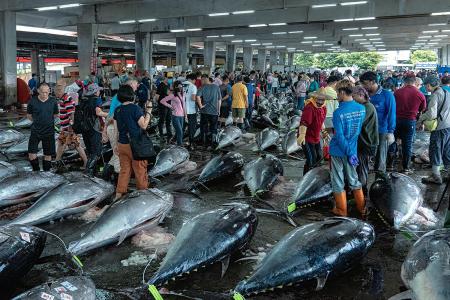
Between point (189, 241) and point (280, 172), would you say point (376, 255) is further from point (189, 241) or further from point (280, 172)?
point (280, 172)

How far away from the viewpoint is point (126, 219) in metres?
4.62

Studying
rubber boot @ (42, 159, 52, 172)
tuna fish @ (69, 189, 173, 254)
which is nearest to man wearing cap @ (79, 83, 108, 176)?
rubber boot @ (42, 159, 52, 172)

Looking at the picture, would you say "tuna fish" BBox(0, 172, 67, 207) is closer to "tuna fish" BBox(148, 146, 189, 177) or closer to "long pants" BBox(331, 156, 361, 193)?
"tuna fish" BBox(148, 146, 189, 177)

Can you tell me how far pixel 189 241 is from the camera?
3900 mm

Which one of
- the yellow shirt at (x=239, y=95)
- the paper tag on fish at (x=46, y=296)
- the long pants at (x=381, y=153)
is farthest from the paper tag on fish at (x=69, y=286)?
the yellow shirt at (x=239, y=95)

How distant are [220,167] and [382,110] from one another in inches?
113

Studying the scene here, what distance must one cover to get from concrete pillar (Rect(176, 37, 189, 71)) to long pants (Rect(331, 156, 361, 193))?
26674 millimetres

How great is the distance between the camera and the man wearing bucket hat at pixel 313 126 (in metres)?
6.51

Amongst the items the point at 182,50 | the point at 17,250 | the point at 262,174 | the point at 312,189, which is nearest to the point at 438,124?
the point at 312,189

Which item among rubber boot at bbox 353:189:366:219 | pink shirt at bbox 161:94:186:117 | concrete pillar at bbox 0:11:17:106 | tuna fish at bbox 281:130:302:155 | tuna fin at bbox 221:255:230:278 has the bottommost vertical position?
tuna fin at bbox 221:255:230:278

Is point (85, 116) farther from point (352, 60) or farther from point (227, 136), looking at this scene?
point (352, 60)

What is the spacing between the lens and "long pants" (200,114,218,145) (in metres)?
10.2

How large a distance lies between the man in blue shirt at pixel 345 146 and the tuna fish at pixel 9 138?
284 inches

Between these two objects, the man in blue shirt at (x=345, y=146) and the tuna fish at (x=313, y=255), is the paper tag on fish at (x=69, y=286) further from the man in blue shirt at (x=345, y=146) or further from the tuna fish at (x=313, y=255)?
the man in blue shirt at (x=345, y=146)
